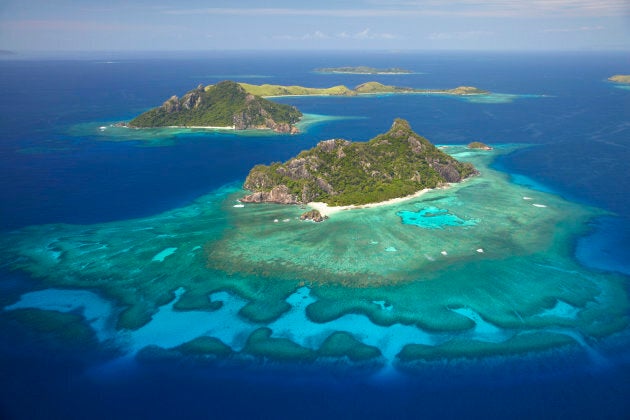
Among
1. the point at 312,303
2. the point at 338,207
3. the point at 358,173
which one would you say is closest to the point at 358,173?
the point at 358,173

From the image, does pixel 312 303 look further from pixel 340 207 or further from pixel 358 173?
pixel 358 173

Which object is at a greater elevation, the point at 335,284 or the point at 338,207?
the point at 338,207

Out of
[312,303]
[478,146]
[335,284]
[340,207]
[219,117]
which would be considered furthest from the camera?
[219,117]

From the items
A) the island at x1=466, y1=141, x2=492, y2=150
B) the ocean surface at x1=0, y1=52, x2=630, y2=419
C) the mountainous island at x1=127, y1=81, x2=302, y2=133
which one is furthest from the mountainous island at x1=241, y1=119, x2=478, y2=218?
the mountainous island at x1=127, y1=81, x2=302, y2=133

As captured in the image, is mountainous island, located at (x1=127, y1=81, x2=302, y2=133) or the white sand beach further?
mountainous island, located at (x1=127, y1=81, x2=302, y2=133)

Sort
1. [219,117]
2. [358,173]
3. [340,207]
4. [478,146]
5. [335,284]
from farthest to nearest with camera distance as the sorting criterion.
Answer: [219,117]
[478,146]
[358,173]
[340,207]
[335,284]

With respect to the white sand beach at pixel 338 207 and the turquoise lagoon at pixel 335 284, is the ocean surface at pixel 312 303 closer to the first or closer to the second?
the turquoise lagoon at pixel 335 284

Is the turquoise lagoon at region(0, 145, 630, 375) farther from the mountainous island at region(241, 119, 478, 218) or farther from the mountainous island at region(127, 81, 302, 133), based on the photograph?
the mountainous island at region(127, 81, 302, 133)

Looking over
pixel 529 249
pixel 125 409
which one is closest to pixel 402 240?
pixel 529 249
